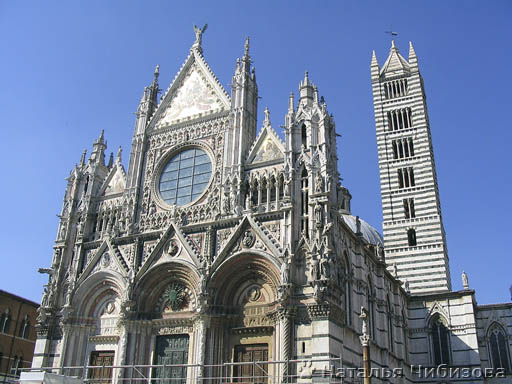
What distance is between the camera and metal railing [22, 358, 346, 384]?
62.8ft

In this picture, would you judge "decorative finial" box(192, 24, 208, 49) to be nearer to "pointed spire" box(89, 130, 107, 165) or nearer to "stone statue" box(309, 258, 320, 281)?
"pointed spire" box(89, 130, 107, 165)

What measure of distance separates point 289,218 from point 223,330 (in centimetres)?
550

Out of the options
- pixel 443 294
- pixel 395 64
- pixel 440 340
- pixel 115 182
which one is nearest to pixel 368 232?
pixel 443 294

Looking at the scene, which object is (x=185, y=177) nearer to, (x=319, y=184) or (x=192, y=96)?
(x=192, y=96)

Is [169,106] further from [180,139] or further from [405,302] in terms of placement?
[405,302]

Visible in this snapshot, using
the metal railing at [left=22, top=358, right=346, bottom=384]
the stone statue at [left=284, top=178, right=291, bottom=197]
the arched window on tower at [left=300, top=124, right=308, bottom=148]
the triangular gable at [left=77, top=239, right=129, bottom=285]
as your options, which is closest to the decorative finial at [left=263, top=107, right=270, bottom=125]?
the arched window on tower at [left=300, top=124, right=308, bottom=148]

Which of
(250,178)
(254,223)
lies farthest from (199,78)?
(254,223)

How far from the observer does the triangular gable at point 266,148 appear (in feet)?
81.2

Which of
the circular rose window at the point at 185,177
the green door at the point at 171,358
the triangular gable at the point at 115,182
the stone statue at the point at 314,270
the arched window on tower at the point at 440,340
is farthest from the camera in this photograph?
the arched window on tower at the point at 440,340

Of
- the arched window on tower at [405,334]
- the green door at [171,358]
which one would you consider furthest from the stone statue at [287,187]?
the arched window on tower at [405,334]

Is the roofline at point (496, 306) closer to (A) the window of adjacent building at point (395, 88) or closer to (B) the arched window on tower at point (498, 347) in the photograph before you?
(B) the arched window on tower at point (498, 347)

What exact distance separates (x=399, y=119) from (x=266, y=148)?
74.2 feet

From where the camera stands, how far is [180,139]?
2838cm

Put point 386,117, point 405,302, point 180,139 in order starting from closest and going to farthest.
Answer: point 180,139, point 405,302, point 386,117
